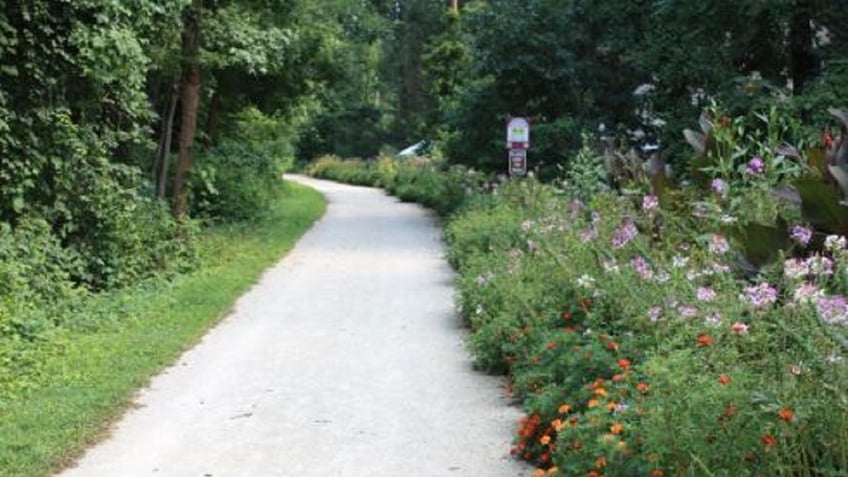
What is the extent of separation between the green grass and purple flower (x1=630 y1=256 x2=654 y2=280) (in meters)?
3.61

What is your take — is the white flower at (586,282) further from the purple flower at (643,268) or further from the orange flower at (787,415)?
the orange flower at (787,415)

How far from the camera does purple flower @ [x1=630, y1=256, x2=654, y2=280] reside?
621 centimetres

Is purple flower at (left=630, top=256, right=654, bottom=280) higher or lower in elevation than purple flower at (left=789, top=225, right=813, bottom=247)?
lower

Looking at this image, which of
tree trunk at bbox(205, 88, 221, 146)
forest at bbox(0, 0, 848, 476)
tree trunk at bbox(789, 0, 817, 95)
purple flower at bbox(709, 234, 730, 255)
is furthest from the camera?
tree trunk at bbox(205, 88, 221, 146)

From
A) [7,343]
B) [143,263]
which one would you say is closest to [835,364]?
[7,343]

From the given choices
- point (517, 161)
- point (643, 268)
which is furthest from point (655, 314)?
point (517, 161)

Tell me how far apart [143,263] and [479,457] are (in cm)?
848

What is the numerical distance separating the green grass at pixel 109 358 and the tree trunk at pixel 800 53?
945 centimetres

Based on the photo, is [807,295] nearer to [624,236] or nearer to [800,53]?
[624,236]

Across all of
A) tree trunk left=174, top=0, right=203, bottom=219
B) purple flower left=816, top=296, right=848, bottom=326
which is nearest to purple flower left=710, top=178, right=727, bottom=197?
purple flower left=816, top=296, right=848, bottom=326

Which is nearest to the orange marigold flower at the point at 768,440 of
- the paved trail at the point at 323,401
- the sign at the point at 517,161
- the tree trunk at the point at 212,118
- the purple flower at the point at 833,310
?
the purple flower at the point at 833,310

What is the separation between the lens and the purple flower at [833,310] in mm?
4059

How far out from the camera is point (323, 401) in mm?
7414

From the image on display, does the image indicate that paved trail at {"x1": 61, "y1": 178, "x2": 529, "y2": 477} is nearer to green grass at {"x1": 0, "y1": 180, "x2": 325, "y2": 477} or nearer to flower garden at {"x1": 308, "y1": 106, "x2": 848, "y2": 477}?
green grass at {"x1": 0, "y1": 180, "x2": 325, "y2": 477}
